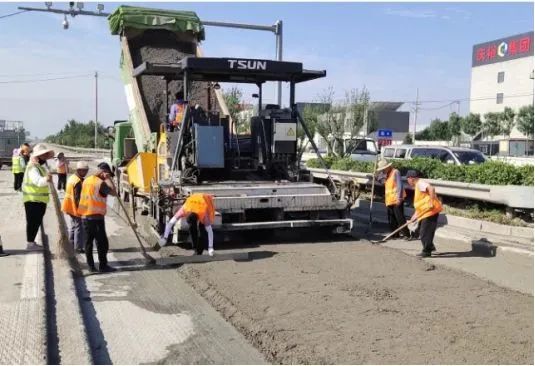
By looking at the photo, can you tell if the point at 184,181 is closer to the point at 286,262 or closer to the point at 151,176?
the point at 151,176

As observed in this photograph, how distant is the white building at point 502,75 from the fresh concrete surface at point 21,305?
2301 inches

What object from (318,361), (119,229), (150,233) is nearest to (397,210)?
(150,233)

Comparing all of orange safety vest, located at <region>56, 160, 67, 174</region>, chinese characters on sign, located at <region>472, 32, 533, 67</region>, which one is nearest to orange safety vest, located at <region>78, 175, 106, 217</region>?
orange safety vest, located at <region>56, 160, 67, 174</region>

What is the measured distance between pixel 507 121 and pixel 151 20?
50014 millimetres

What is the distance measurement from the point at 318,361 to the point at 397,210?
6.07m

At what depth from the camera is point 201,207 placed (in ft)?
26.6

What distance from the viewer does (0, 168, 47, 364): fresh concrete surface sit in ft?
14.0

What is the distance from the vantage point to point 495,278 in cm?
728

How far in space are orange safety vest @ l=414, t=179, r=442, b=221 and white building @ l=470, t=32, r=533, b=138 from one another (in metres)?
55.2

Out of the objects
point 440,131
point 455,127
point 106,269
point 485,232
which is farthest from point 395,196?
point 440,131

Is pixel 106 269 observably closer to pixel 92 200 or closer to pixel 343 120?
pixel 92 200

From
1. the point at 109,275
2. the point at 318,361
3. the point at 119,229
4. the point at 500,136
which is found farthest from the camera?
the point at 500,136

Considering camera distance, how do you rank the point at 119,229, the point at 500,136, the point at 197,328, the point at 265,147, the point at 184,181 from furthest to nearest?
the point at 500,136 → the point at 119,229 → the point at 265,147 → the point at 184,181 → the point at 197,328

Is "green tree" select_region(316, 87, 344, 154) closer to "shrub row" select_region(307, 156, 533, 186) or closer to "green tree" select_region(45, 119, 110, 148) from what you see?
"shrub row" select_region(307, 156, 533, 186)
